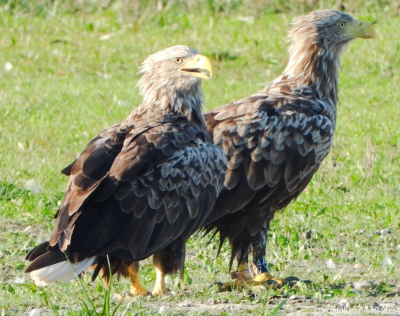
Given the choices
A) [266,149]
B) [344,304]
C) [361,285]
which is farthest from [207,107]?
[344,304]

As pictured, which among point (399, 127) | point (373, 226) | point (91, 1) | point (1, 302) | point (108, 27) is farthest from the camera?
point (91, 1)

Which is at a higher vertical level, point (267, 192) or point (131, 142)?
point (131, 142)

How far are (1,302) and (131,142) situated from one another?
129 cm

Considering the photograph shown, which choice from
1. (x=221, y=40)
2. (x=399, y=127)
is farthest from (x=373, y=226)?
(x=221, y=40)

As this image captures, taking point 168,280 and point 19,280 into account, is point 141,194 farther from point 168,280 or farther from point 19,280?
point 19,280

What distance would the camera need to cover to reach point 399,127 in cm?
1048

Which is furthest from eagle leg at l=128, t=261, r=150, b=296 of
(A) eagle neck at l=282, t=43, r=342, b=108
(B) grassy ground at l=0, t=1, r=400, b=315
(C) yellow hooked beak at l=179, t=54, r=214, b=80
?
(A) eagle neck at l=282, t=43, r=342, b=108

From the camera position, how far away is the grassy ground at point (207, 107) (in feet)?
19.6

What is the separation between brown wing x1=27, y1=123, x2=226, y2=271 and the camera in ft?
18.2

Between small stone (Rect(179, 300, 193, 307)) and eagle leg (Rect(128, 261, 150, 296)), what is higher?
eagle leg (Rect(128, 261, 150, 296))

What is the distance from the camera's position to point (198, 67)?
6457mm

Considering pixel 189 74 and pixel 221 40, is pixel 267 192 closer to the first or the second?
pixel 189 74

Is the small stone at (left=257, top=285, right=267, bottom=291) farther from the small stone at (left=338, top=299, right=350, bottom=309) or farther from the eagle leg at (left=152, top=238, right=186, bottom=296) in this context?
the small stone at (left=338, top=299, right=350, bottom=309)

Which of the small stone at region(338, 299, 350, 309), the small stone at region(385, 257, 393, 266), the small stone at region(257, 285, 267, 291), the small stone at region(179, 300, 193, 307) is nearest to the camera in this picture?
the small stone at region(338, 299, 350, 309)
